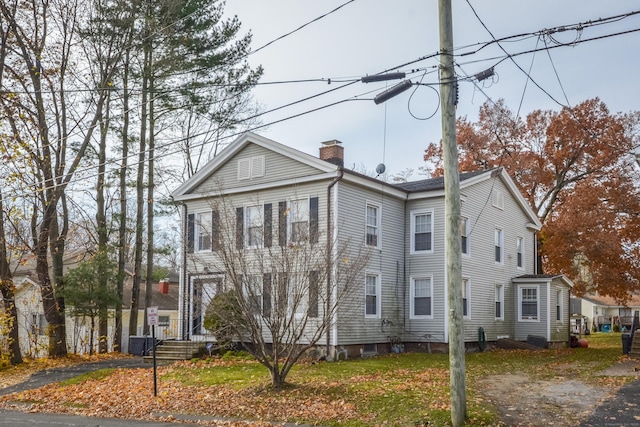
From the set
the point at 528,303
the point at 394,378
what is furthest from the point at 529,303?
the point at 394,378

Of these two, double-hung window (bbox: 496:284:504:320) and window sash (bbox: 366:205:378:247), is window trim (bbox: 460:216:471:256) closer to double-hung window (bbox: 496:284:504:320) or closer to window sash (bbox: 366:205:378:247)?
double-hung window (bbox: 496:284:504:320)

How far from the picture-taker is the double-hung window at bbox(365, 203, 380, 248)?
74.8ft

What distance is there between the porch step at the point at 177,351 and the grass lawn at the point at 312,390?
0.92 meters

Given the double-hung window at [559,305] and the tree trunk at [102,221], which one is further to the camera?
the double-hung window at [559,305]

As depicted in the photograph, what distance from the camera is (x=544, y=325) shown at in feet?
90.3

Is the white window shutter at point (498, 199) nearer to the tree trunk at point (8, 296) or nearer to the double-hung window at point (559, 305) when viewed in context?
the double-hung window at point (559, 305)

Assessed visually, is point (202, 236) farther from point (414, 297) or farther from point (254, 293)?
point (254, 293)

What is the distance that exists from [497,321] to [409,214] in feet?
21.0

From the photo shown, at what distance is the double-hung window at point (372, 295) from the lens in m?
22.5

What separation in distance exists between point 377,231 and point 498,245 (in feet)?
23.7

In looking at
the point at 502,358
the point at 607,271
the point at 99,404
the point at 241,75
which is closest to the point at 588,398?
the point at 502,358

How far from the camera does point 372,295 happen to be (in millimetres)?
22812

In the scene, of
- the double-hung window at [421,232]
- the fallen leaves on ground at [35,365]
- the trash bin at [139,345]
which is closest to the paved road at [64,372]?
the fallen leaves on ground at [35,365]

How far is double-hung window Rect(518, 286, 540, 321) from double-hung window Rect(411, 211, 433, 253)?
692 centimetres
